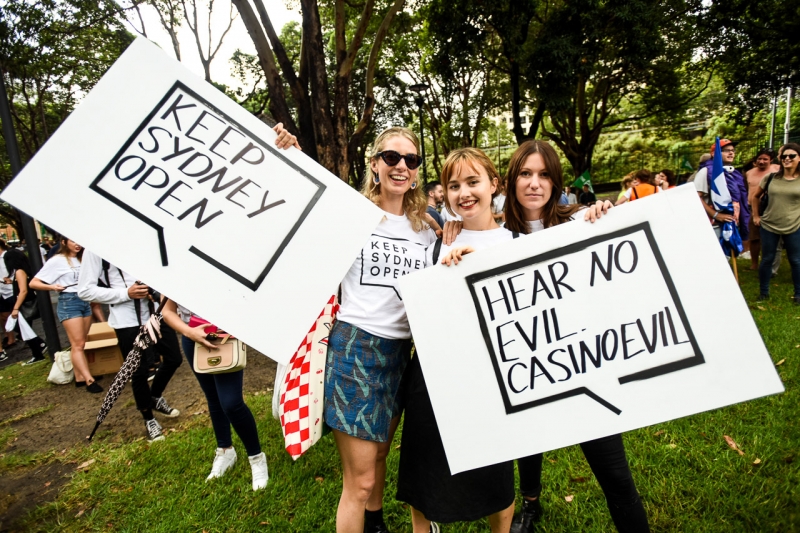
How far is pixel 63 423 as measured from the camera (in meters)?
4.04

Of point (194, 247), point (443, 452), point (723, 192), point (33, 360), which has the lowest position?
point (33, 360)

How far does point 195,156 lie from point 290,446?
1236 millimetres

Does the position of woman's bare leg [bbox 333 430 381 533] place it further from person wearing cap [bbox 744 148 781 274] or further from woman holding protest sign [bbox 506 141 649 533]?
person wearing cap [bbox 744 148 781 274]

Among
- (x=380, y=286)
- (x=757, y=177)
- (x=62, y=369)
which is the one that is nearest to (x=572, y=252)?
(x=380, y=286)

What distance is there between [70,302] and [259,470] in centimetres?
358

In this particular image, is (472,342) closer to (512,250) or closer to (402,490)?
(512,250)

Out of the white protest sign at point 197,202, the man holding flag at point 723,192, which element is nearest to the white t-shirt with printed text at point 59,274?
the white protest sign at point 197,202

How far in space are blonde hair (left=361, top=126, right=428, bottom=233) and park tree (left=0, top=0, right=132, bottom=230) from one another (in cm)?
731

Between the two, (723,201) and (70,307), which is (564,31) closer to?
(723,201)

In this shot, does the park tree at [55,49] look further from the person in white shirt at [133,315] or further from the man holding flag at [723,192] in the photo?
the man holding flag at [723,192]

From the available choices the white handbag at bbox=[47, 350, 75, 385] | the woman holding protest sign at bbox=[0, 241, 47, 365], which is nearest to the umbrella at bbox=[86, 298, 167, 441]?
the white handbag at bbox=[47, 350, 75, 385]

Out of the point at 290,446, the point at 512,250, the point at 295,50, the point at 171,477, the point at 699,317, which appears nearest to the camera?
the point at 699,317

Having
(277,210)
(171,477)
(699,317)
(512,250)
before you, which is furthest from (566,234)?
(171,477)

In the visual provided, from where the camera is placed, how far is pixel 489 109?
62.3 ft
